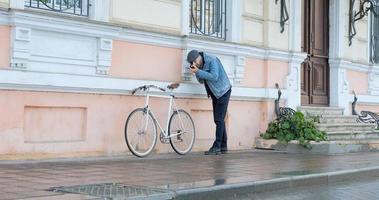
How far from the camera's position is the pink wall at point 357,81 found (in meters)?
14.8

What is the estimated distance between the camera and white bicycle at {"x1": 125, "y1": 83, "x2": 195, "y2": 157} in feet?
31.1

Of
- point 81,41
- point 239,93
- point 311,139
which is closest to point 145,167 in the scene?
point 81,41

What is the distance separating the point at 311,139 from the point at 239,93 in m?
1.65

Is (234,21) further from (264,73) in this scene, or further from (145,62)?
(145,62)

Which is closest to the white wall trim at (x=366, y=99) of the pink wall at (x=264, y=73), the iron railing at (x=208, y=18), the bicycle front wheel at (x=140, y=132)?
the pink wall at (x=264, y=73)

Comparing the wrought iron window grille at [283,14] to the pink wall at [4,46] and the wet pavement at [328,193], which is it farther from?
the pink wall at [4,46]

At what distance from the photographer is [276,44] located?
495 inches

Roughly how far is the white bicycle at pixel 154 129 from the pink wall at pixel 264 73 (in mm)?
2073

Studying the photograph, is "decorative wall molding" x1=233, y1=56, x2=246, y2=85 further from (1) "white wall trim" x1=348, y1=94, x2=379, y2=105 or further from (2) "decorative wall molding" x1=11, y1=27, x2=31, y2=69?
(2) "decorative wall molding" x1=11, y1=27, x2=31, y2=69

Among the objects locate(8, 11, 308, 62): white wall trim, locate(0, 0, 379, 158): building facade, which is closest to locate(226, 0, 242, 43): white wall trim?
locate(0, 0, 379, 158): building facade

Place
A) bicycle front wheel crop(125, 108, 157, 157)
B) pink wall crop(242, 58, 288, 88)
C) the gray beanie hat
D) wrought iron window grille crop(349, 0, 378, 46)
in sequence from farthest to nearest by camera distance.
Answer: wrought iron window grille crop(349, 0, 378, 46)
pink wall crop(242, 58, 288, 88)
the gray beanie hat
bicycle front wheel crop(125, 108, 157, 157)

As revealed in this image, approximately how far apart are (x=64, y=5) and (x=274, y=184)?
13.3 feet

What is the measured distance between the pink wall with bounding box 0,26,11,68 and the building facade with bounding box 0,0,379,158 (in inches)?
0.5

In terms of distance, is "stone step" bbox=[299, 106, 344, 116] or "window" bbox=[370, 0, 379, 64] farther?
"window" bbox=[370, 0, 379, 64]
